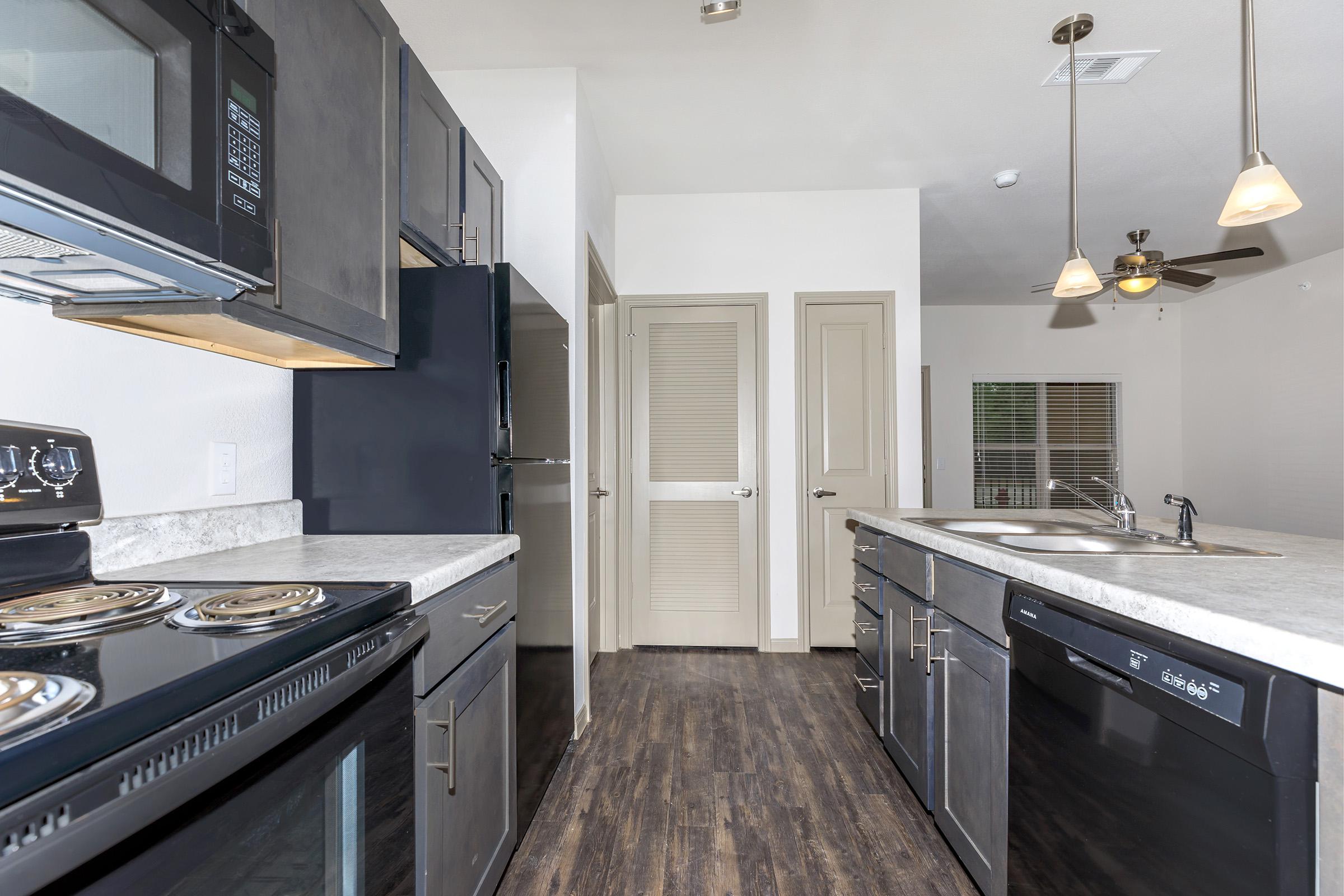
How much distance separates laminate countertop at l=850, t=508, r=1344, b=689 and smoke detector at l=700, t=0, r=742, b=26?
1.75 m

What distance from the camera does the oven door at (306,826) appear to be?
0.58 metres

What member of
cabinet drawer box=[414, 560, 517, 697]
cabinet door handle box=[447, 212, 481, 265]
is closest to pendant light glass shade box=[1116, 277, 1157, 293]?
cabinet door handle box=[447, 212, 481, 265]

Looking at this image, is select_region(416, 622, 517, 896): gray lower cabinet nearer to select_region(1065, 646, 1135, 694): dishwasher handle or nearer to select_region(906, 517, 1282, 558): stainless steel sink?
select_region(1065, 646, 1135, 694): dishwasher handle

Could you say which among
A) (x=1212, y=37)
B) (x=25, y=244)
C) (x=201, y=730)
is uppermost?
(x=1212, y=37)

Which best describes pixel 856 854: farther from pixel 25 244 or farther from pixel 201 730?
pixel 25 244

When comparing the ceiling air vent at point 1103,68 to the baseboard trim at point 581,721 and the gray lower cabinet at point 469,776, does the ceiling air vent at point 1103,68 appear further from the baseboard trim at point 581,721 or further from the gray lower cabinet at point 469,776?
the baseboard trim at point 581,721

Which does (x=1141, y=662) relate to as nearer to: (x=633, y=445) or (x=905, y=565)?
(x=905, y=565)

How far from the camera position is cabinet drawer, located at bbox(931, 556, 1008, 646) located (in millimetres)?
1476

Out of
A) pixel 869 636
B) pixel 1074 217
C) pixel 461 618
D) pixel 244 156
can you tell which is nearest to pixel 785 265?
pixel 1074 217

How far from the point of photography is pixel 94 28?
2.50 feet

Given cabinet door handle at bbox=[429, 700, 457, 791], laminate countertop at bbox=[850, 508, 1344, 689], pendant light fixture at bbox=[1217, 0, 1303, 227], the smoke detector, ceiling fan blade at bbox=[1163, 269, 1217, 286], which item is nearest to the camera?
laminate countertop at bbox=[850, 508, 1344, 689]

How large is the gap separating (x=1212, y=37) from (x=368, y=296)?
3209 mm

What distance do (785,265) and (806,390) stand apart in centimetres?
79

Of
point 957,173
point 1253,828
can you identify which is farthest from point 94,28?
point 957,173
